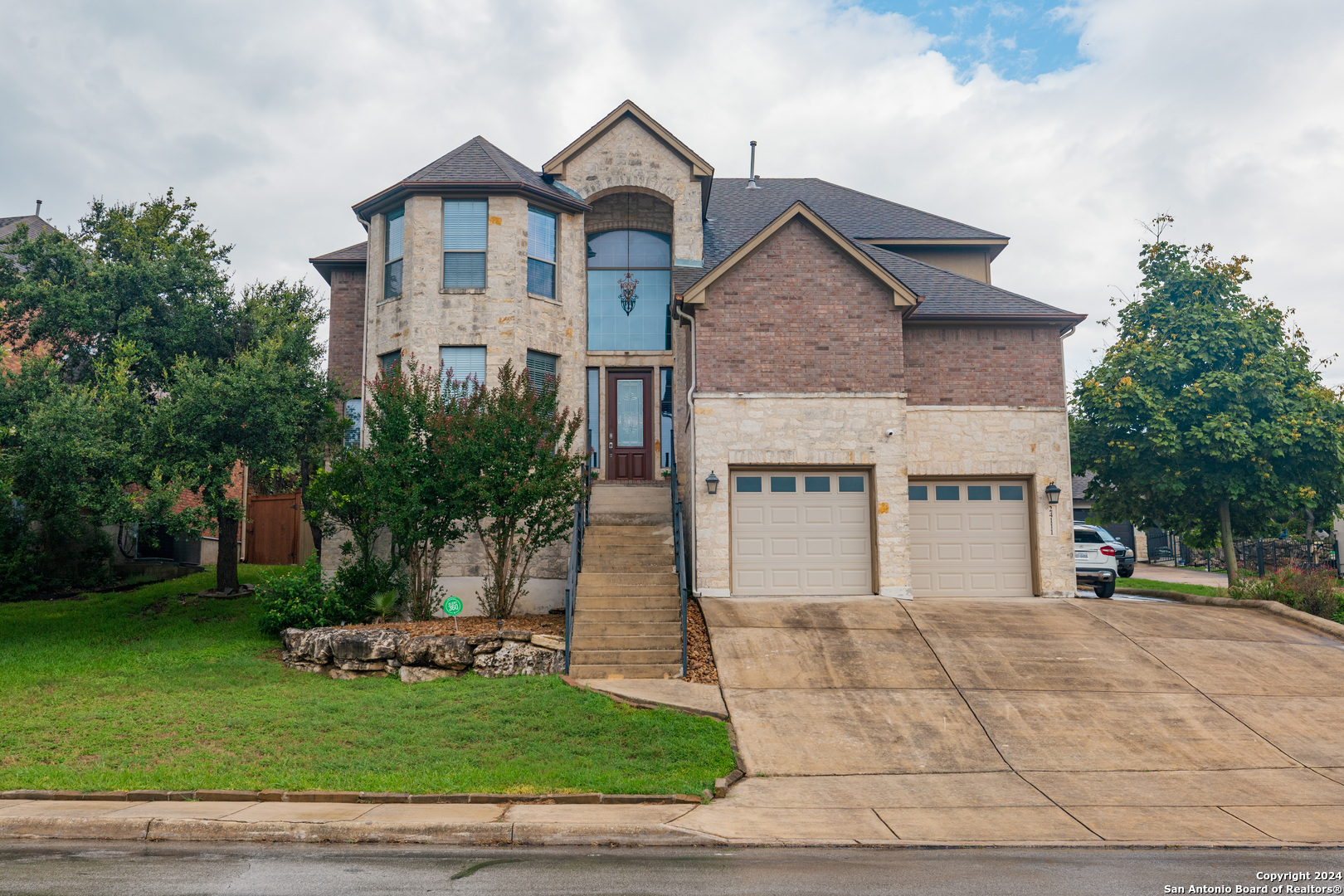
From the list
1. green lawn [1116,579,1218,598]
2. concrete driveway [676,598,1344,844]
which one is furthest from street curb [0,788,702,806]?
green lawn [1116,579,1218,598]

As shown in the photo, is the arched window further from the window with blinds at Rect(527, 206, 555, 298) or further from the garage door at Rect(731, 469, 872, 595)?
the garage door at Rect(731, 469, 872, 595)

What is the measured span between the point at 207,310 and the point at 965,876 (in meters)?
17.9

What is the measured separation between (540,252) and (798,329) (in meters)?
5.49

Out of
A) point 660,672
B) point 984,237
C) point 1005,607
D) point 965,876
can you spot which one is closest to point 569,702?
point 660,672

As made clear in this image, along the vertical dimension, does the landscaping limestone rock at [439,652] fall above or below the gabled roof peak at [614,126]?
below

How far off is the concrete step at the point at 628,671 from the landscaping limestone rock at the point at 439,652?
5.68 feet

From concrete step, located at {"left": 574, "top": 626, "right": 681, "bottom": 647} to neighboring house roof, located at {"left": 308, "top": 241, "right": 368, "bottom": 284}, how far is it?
1119cm

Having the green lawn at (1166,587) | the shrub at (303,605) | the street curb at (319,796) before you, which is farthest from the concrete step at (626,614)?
the green lawn at (1166,587)

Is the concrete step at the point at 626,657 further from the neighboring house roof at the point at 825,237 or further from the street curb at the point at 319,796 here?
the neighboring house roof at the point at 825,237

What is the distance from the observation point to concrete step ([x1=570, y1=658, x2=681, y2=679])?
1198 cm

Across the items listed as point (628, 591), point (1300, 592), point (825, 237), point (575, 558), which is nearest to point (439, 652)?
point (575, 558)

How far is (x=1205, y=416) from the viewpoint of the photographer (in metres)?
21.3

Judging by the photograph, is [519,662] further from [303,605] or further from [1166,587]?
[1166,587]

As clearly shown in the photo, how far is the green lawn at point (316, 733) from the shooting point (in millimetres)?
8641
